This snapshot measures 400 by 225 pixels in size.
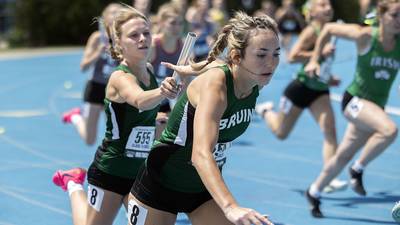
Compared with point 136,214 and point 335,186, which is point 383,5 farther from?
point 136,214

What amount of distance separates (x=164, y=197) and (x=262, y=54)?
99 centimetres

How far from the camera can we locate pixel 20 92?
648 inches

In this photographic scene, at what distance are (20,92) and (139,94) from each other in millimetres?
12518

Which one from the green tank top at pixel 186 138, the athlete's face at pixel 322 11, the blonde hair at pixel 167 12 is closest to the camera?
the green tank top at pixel 186 138

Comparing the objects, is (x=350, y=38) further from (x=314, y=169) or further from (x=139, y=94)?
(x=139, y=94)

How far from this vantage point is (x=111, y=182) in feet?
15.8

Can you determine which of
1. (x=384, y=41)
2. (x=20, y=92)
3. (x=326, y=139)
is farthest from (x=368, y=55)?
(x=20, y=92)

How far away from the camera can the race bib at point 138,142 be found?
189 inches

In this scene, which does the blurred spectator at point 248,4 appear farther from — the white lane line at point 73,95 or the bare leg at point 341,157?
the bare leg at point 341,157

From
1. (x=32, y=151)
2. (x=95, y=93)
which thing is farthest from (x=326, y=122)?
(x=32, y=151)

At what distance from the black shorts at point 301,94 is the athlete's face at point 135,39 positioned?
3.16m

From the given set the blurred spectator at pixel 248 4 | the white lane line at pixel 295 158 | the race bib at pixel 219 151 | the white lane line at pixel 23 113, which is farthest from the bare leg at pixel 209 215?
the blurred spectator at pixel 248 4

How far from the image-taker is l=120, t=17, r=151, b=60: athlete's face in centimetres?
489

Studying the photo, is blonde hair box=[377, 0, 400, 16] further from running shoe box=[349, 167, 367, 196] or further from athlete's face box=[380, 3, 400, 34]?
running shoe box=[349, 167, 367, 196]
